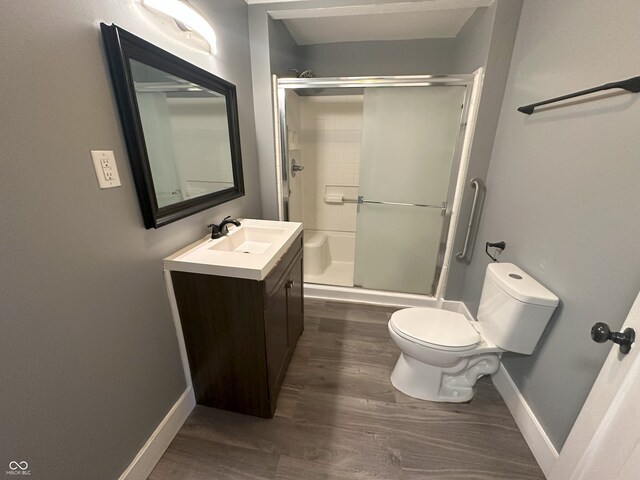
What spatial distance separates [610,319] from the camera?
89 cm

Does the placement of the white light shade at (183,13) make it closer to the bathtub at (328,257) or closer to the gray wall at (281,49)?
the gray wall at (281,49)

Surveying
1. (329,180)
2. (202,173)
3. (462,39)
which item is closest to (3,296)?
(202,173)

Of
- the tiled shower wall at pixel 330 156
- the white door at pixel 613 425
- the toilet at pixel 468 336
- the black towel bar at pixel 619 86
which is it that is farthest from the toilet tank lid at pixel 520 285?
the tiled shower wall at pixel 330 156

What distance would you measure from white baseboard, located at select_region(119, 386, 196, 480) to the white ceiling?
96.5 inches

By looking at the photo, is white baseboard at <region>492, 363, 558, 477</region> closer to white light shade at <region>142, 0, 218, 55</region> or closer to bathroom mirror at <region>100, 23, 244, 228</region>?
bathroom mirror at <region>100, 23, 244, 228</region>

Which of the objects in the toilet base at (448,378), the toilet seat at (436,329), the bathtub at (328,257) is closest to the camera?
the toilet seat at (436,329)

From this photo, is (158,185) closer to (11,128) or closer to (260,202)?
(11,128)

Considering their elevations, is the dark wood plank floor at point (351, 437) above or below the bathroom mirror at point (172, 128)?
below

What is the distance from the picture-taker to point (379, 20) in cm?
195

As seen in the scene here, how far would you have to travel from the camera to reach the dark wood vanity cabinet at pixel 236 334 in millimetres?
1117

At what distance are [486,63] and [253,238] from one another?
6.05ft

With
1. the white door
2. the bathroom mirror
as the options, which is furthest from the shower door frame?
the white door

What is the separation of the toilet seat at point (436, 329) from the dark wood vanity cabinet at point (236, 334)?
26.9 inches

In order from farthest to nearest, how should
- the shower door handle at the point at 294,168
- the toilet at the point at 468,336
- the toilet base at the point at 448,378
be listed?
the shower door handle at the point at 294,168, the toilet base at the point at 448,378, the toilet at the point at 468,336
